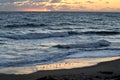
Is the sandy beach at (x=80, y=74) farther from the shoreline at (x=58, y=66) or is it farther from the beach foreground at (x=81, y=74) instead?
the shoreline at (x=58, y=66)

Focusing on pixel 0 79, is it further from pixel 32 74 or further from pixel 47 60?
pixel 47 60

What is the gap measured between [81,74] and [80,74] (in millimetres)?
38

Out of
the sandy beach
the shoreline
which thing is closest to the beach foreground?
the sandy beach

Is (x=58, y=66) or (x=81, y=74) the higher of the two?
(x=81, y=74)

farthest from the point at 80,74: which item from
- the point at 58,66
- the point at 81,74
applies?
the point at 58,66

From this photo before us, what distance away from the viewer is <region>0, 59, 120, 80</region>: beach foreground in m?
10.0

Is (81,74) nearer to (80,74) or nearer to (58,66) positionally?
(80,74)

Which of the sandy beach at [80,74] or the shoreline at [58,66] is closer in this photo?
the sandy beach at [80,74]

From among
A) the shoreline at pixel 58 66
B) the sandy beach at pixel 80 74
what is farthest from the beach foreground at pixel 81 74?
the shoreline at pixel 58 66

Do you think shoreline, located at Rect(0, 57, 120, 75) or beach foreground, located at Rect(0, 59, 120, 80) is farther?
shoreline, located at Rect(0, 57, 120, 75)

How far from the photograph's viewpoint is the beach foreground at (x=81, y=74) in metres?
10.0

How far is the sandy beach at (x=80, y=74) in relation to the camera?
1002cm

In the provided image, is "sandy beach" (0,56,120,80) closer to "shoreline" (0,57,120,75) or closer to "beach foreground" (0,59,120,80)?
"beach foreground" (0,59,120,80)

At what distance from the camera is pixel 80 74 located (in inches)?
437
